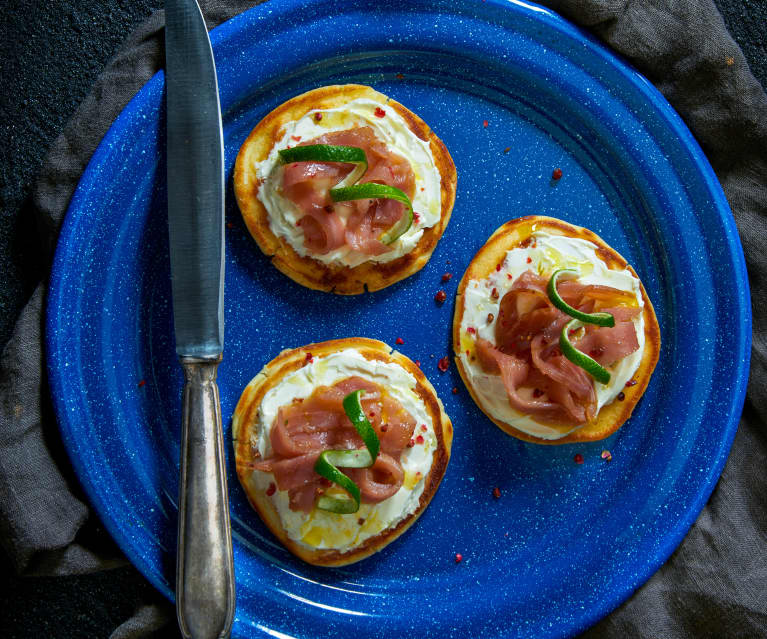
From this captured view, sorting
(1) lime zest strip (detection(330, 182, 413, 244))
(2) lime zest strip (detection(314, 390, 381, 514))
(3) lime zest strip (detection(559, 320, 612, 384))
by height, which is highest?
(1) lime zest strip (detection(330, 182, 413, 244))

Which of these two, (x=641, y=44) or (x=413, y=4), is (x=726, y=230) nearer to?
(x=641, y=44)

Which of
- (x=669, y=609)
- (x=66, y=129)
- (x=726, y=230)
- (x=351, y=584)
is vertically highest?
(x=726, y=230)

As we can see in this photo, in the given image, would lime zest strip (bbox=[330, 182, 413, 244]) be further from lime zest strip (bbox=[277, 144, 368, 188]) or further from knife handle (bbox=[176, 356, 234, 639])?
knife handle (bbox=[176, 356, 234, 639])

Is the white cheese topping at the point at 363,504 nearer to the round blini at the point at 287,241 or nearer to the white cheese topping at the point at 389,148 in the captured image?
the round blini at the point at 287,241

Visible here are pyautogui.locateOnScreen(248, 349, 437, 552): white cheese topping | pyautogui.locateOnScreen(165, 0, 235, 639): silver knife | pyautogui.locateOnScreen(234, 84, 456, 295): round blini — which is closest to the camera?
pyautogui.locateOnScreen(165, 0, 235, 639): silver knife

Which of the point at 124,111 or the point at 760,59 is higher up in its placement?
the point at 760,59

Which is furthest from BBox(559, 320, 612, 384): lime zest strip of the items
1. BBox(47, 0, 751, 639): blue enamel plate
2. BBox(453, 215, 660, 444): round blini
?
BBox(47, 0, 751, 639): blue enamel plate

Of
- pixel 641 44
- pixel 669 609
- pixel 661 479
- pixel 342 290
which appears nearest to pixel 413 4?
pixel 641 44
